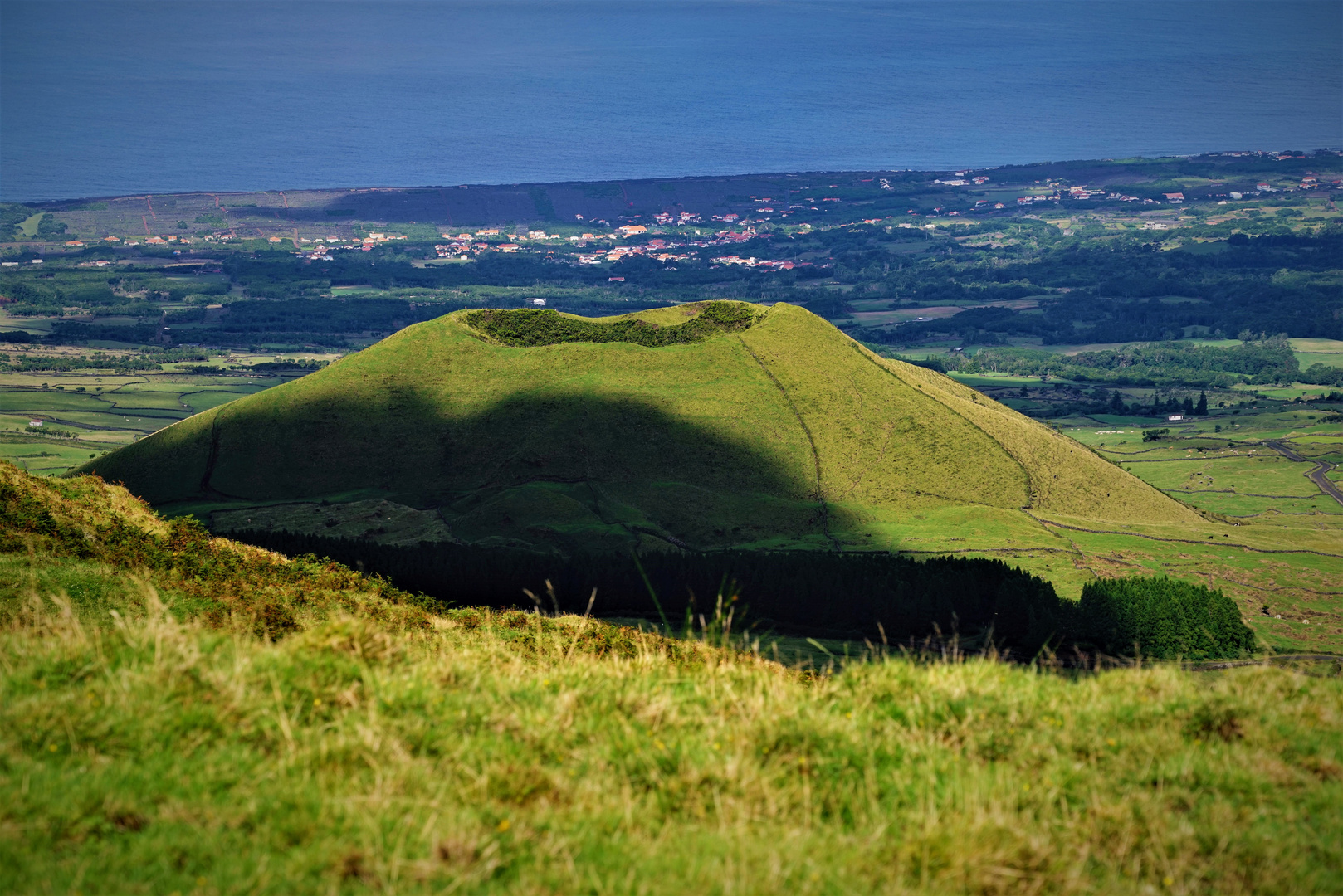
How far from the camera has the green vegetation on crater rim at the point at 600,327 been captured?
123062 millimetres

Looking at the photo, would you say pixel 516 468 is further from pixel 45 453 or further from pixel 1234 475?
pixel 1234 475

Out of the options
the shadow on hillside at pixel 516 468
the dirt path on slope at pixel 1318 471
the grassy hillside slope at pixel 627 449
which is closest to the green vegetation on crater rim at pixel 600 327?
the grassy hillside slope at pixel 627 449

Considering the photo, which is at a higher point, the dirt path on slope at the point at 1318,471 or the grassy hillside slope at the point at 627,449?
the grassy hillside slope at the point at 627,449

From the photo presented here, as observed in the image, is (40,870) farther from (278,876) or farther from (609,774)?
(609,774)

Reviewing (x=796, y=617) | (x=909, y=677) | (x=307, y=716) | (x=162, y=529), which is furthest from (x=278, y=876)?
(x=796, y=617)

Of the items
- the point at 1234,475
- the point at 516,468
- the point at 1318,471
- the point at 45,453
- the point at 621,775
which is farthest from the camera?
the point at 1318,471

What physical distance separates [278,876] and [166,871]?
700mm

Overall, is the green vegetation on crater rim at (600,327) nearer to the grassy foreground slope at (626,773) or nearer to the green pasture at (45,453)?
the green pasture at (45,453)

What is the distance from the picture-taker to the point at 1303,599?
100 metres

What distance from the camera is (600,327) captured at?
412ft

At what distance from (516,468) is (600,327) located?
24477mm

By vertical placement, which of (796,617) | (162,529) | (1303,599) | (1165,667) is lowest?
(1303,599)

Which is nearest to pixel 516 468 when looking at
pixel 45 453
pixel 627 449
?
pixel 627 449

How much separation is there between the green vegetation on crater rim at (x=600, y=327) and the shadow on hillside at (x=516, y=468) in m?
11.5
